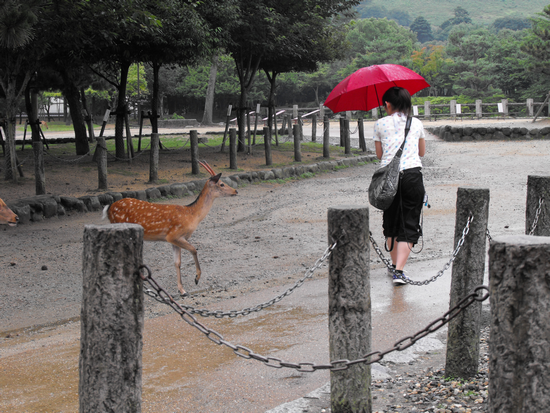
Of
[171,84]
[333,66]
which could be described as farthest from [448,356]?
[333,66]

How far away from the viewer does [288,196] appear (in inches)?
448

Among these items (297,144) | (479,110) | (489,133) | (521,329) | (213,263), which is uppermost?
(479,110)

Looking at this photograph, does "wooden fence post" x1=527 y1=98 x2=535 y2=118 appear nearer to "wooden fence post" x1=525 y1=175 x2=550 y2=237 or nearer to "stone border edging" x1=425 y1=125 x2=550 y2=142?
"stone border edging" x1=425 y1=125 x2=550 y2=142

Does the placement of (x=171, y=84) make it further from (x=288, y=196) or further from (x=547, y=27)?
(x=288, y=196)

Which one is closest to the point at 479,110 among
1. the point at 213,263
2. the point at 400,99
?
the point at 213,263

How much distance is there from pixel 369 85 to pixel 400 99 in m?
0.69

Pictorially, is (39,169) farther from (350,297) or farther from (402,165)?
(350,297)

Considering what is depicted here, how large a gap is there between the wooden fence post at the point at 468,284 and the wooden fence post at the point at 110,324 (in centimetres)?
206

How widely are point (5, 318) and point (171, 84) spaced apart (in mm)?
37869

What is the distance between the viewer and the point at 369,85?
5.57 metres

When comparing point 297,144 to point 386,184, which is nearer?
point 386,184

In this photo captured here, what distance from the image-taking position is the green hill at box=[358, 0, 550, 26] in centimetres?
14488

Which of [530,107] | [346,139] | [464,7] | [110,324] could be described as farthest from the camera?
[464,7]

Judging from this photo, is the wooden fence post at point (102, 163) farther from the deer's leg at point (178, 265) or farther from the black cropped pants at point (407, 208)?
the black cropped pants at point (407, 208)
